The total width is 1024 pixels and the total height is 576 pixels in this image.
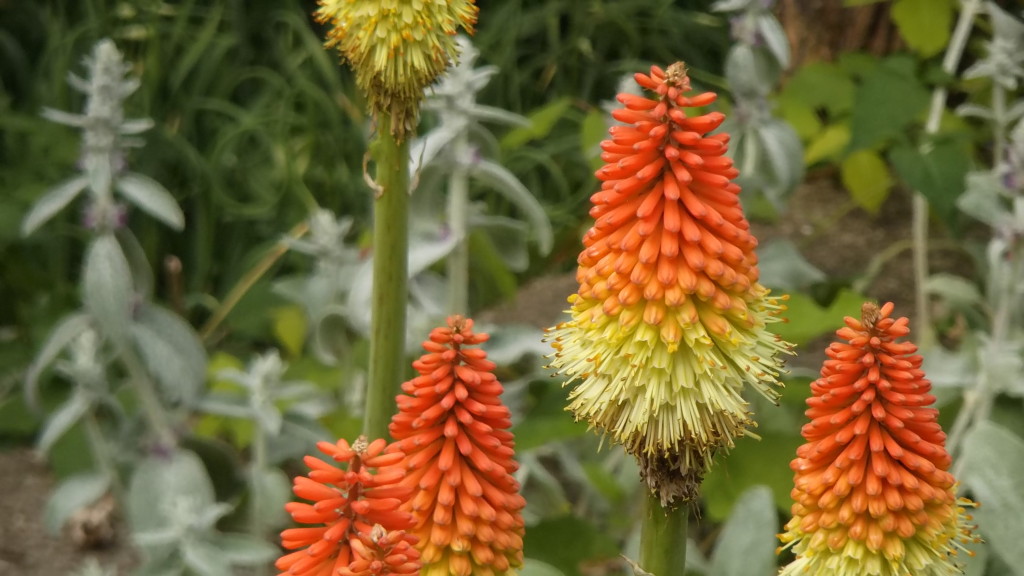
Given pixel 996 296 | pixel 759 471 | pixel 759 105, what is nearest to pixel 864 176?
pixel 759 105

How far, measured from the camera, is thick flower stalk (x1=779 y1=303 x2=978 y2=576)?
1018mm

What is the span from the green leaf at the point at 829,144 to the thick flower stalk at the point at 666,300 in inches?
93.3

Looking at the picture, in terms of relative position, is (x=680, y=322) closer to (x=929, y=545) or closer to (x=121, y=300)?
(x=929, y=545)

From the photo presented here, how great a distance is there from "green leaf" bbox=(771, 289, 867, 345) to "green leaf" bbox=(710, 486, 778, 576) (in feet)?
2.36

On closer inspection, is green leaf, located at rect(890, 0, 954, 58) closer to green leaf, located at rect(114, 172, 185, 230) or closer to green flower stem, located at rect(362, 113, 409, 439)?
green leaf, located at rect(114, 172, 185, 230)

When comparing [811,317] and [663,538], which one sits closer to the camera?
[663,538]

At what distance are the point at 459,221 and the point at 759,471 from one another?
71cm

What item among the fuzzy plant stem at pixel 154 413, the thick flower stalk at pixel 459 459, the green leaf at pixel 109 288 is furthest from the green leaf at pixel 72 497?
the thick flower stalk at pixel 459 459

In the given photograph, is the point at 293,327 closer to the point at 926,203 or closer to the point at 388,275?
the point at 926,203

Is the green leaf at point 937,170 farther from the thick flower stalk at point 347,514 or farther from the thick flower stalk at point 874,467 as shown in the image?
the thick flower stalk at point 347,514

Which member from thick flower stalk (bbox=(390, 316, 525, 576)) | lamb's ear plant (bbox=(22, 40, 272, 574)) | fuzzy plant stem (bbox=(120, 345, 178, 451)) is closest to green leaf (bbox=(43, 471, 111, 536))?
lamb's ear plant (bbox=(22, 40, 272, 574))

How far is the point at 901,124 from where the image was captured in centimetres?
287

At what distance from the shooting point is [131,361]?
2.47m

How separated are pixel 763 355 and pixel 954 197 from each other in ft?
5.94
